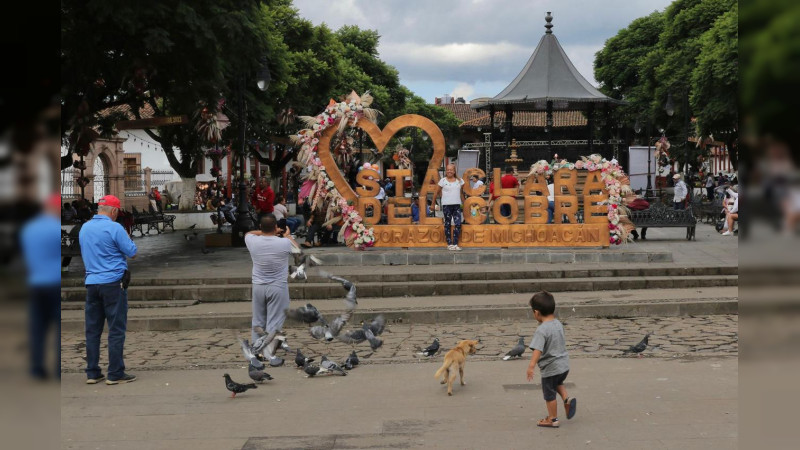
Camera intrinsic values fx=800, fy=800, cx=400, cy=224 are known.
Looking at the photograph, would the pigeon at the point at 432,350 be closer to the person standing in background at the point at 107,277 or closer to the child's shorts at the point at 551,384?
the child's shorts at the point at 551,384

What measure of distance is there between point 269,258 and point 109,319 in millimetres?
1787

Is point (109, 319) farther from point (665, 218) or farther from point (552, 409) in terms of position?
point (665, 218)

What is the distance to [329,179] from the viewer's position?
1695 centimetres

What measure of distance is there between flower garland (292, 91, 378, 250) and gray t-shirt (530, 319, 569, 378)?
1035cm

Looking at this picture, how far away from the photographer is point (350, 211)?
16.6m

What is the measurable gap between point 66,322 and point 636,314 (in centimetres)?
845

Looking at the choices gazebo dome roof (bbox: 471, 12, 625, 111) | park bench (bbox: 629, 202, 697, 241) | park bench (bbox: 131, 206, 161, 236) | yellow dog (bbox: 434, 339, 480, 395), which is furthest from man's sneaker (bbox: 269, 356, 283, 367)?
gazebo dome roof (bbox: 471, 12, 625, 111)

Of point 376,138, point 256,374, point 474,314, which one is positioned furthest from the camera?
point 376,138

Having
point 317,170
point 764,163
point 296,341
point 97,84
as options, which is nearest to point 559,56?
point 317,170

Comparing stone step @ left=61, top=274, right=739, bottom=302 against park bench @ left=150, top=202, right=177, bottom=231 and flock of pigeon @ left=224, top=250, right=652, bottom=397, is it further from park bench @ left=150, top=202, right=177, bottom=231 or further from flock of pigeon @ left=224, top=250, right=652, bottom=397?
park bench @ left=150, top=202, right=177, bottom=231

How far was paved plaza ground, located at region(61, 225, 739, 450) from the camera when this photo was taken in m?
6.06

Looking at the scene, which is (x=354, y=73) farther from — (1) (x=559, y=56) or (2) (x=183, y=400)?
(2) (x=183, y=400)

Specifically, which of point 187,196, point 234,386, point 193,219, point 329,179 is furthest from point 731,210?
point 187,196

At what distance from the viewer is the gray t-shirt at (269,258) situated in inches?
Result: 348
